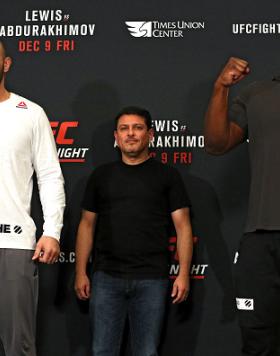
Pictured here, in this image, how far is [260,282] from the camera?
1780 mm

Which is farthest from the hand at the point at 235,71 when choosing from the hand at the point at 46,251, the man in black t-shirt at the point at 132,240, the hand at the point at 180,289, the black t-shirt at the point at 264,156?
the hand at the point at 180,289

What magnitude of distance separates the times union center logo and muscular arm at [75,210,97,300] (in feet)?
2.84

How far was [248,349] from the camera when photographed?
5.83 ft

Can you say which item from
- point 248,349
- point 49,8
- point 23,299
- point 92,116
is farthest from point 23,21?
point 248,349

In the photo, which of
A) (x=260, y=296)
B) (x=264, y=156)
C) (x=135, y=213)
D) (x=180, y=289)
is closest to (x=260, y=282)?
(x=260, y=296)

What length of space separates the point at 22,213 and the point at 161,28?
1157mm

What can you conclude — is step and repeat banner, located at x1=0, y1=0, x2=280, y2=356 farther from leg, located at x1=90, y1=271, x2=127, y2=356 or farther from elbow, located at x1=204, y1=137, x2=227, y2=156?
elbow, located at x1=204, y1=137, x2=227, y2=156

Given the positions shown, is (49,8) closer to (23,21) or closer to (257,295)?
(23,21)

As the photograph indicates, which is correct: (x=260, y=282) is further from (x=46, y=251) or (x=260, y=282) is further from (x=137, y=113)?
(x=137, y=113)

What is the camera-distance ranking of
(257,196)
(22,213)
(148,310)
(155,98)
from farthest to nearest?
(155,98), (148,310), (22,213), (257,196)

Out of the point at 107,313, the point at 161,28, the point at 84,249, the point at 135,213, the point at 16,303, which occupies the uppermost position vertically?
the point at 161,28

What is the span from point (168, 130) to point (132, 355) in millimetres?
1006

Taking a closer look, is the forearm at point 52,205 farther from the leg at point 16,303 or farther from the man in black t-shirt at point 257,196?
the man in black t-shirt at point 257,196

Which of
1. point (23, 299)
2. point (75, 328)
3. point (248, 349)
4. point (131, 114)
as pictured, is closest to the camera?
point (248, 349)
